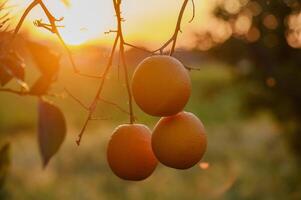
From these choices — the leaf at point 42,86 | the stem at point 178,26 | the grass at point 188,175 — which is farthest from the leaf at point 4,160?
the grass at point 188,175

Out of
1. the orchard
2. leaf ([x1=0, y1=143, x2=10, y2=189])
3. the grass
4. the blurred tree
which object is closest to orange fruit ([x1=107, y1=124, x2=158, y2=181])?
the orchard

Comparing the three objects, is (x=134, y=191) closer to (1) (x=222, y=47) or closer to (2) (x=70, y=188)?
(2) (x=70, y=188)

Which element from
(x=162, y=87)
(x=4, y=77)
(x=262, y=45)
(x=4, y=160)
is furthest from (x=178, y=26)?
(x=262, y=45)

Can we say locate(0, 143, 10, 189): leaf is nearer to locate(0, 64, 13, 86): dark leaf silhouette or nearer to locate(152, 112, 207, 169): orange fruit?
locate(0, 64, 13, 86): dark leaf silhouette

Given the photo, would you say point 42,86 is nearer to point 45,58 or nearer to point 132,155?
point 45,58

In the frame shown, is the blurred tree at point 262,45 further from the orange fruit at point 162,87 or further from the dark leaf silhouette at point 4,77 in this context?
the orange fruit at point 162,87
